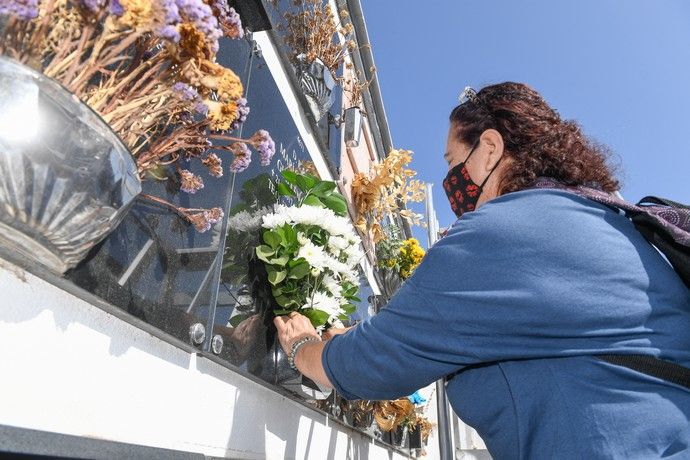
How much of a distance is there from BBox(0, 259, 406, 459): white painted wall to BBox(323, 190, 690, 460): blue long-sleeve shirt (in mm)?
569

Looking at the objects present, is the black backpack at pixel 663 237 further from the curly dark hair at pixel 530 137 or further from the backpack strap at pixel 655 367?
the curly dark hair at pixel 530 137

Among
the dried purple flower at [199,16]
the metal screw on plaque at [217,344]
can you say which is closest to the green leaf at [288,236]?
the metal screw on plaque at [217,344]

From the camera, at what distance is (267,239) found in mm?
2205

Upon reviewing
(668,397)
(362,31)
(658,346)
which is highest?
(362,31)

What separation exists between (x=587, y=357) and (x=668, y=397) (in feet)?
0.61

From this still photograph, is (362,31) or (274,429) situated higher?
(362,31)

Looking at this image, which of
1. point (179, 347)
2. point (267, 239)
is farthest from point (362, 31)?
point (179, 347)

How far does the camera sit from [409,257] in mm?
5504

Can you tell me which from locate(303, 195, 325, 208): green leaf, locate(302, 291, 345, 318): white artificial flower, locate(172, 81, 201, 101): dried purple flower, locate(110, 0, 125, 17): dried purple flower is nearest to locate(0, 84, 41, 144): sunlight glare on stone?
locate(110, 0, 125, 17): dried purple flower

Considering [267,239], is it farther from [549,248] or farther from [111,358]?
[549,248]

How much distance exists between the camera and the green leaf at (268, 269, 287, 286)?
2180 millimetres

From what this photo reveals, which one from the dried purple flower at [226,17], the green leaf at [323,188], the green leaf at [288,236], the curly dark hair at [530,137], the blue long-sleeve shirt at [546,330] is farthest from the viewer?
the green leaf at [323,188]

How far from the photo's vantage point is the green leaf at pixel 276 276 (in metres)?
2.18

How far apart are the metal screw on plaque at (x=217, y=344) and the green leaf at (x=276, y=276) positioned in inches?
17.4
